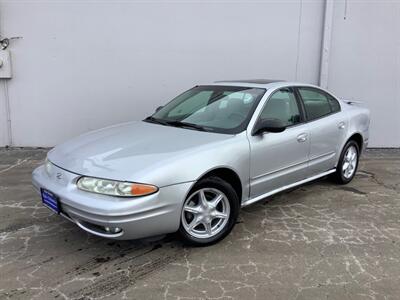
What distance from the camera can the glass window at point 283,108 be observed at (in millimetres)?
4188

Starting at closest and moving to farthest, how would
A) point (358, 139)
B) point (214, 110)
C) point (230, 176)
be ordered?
point (230, 176) < point (214, 110) < point (358, 139)

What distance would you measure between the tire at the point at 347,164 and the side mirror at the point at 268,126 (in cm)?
169

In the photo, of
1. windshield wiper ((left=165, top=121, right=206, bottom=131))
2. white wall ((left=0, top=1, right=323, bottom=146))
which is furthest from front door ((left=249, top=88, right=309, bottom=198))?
white wall ((left=0, top=1, right=323, bottom=146))

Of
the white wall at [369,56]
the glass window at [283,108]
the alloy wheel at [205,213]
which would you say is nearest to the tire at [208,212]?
the alloy wheel at [205,213]

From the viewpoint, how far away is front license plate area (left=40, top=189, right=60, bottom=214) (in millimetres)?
3320

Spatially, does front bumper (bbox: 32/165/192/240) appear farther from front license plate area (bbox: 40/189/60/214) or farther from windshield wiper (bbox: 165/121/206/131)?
windshield wiper (bbox: 165/121/206/131)

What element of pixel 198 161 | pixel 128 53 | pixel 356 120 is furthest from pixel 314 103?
pixel 128 53

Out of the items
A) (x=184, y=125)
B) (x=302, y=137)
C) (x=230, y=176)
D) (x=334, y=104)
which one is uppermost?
(x=334, y=104)

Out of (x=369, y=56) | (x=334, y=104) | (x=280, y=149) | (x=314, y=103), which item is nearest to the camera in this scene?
(x=280, y=149)

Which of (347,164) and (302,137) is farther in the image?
(347,164)

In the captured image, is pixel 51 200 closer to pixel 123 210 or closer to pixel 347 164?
pixel 123 210

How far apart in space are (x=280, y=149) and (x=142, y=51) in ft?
13.1

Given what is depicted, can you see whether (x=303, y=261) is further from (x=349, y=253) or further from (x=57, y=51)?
(x=57, y=51)

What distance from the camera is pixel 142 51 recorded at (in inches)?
282
